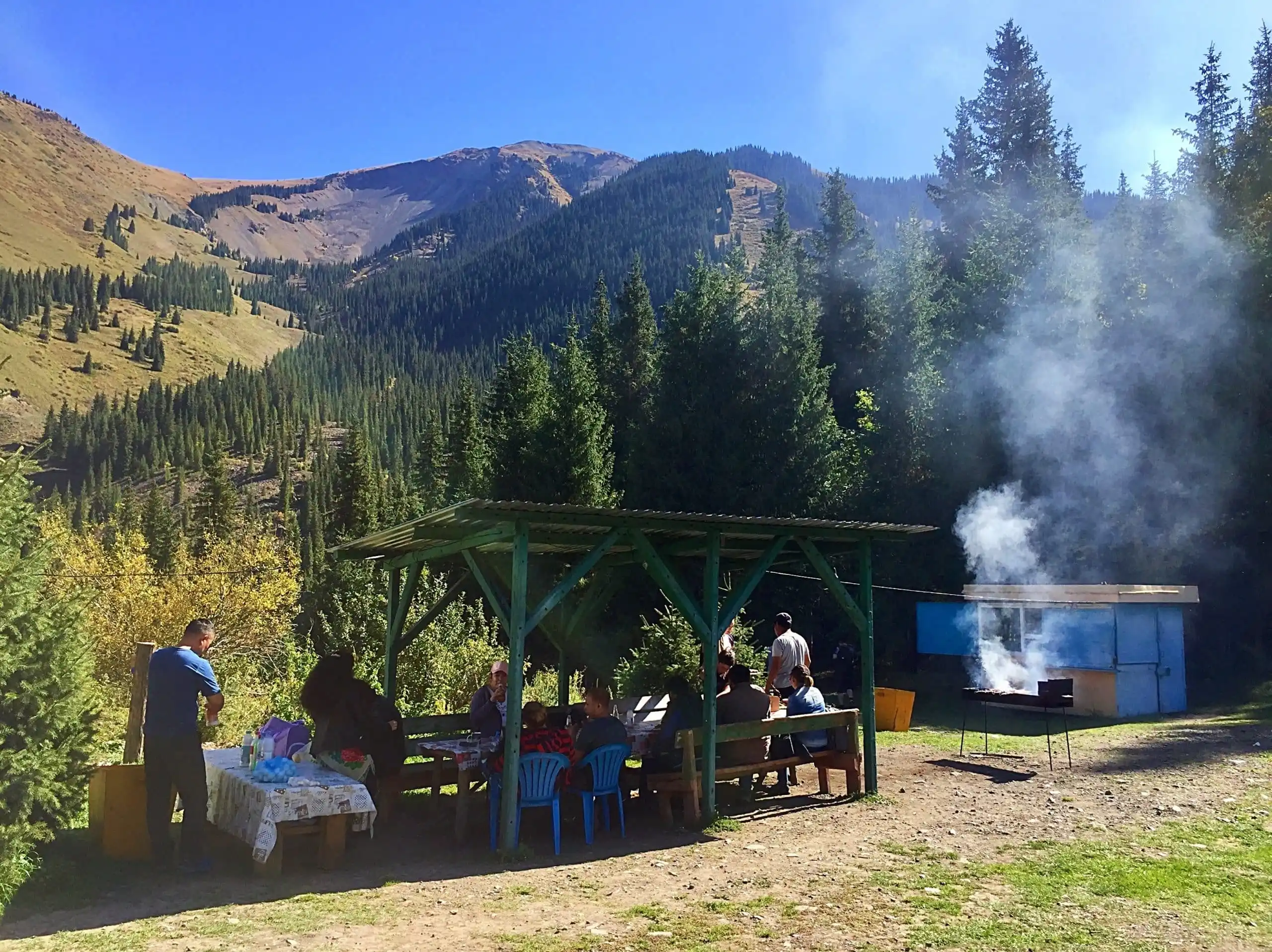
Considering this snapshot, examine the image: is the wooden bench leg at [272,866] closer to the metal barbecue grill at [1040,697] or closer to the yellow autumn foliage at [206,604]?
the metal barbecue grill at [1040,697]

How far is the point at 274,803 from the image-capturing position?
695 centimetres

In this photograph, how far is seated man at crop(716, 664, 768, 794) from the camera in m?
9.70

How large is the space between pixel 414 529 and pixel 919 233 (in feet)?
94.1

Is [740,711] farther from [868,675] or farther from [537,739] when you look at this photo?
[537,739]

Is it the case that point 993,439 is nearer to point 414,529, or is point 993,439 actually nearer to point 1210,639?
point 1210,639

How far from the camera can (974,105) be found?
41469 millimetres

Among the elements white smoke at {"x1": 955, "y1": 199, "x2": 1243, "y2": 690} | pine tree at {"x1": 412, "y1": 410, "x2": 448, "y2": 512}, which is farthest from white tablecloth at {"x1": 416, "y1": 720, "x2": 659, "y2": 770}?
pine tree at {"x1": 412, "y1": 410, "x2": 448, "y2": 512}

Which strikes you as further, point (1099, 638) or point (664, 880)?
point (1099, 638)

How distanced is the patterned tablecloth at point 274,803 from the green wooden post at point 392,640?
335 centimetres

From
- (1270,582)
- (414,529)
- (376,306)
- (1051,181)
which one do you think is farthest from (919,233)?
(376,306)

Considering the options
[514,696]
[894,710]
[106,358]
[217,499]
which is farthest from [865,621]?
[106,358]

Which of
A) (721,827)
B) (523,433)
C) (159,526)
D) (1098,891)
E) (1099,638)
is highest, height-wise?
(523,433)

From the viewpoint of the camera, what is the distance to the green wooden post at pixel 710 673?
29.6 feet

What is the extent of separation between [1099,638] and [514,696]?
14.1m
